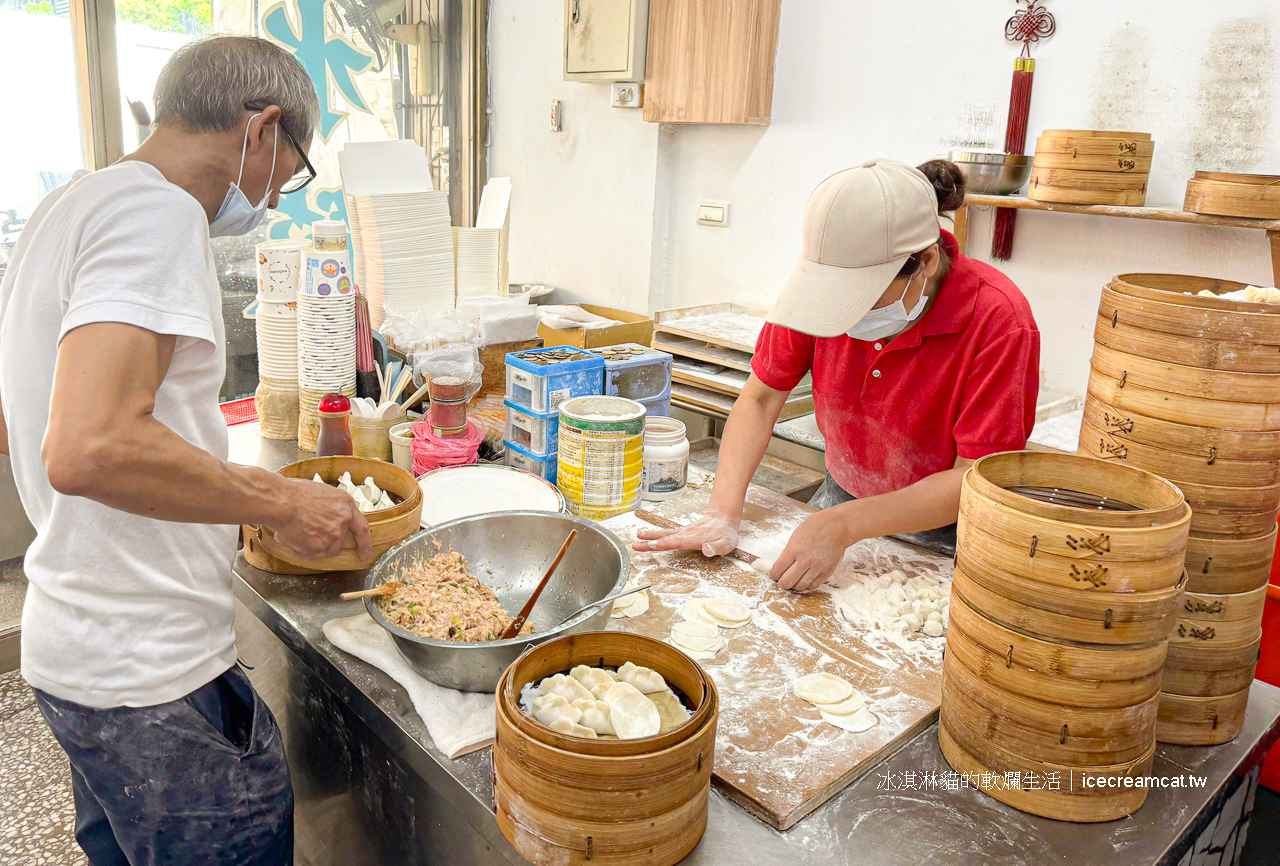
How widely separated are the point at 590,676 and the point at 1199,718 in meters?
0.94

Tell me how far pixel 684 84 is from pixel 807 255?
2.50 metres

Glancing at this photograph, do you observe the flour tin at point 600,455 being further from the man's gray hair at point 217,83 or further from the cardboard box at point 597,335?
the cardboard box at point 597,335

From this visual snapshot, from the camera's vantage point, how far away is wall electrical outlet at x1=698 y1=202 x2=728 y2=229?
411 centimetres

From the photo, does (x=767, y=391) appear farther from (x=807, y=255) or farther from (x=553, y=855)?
(x=553, y=855)

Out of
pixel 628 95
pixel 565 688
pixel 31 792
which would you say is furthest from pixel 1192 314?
pixel 628 95

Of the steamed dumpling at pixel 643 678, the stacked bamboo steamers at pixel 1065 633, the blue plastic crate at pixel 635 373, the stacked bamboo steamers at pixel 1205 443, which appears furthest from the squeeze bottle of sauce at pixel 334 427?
the stacked bamboo steamers at pixel 1205 443

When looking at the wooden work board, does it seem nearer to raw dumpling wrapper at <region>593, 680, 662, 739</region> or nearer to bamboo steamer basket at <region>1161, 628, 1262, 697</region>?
raw dumpling wrapper at <region>593, 680, 662, 739</region>

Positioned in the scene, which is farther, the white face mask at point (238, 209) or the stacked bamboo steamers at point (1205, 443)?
the white face mask at point (238, 209)

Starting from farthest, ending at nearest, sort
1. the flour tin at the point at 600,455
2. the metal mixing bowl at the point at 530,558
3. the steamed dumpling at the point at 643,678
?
the flour tin at the point at 600,455 < the metal mixing bowl at the point at 530,558 < the steamed dumpling at the point at 643,678

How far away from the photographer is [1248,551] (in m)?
1.25

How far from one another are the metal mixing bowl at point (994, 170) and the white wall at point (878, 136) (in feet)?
0.80

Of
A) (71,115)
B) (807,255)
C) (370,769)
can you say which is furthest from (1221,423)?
(71,115)

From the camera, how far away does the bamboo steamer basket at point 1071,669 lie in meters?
1.09

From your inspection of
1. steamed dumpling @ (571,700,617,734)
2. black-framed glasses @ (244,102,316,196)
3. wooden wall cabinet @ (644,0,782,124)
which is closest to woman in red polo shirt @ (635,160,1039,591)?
steamed dumpling @ (571,700,617,734)
